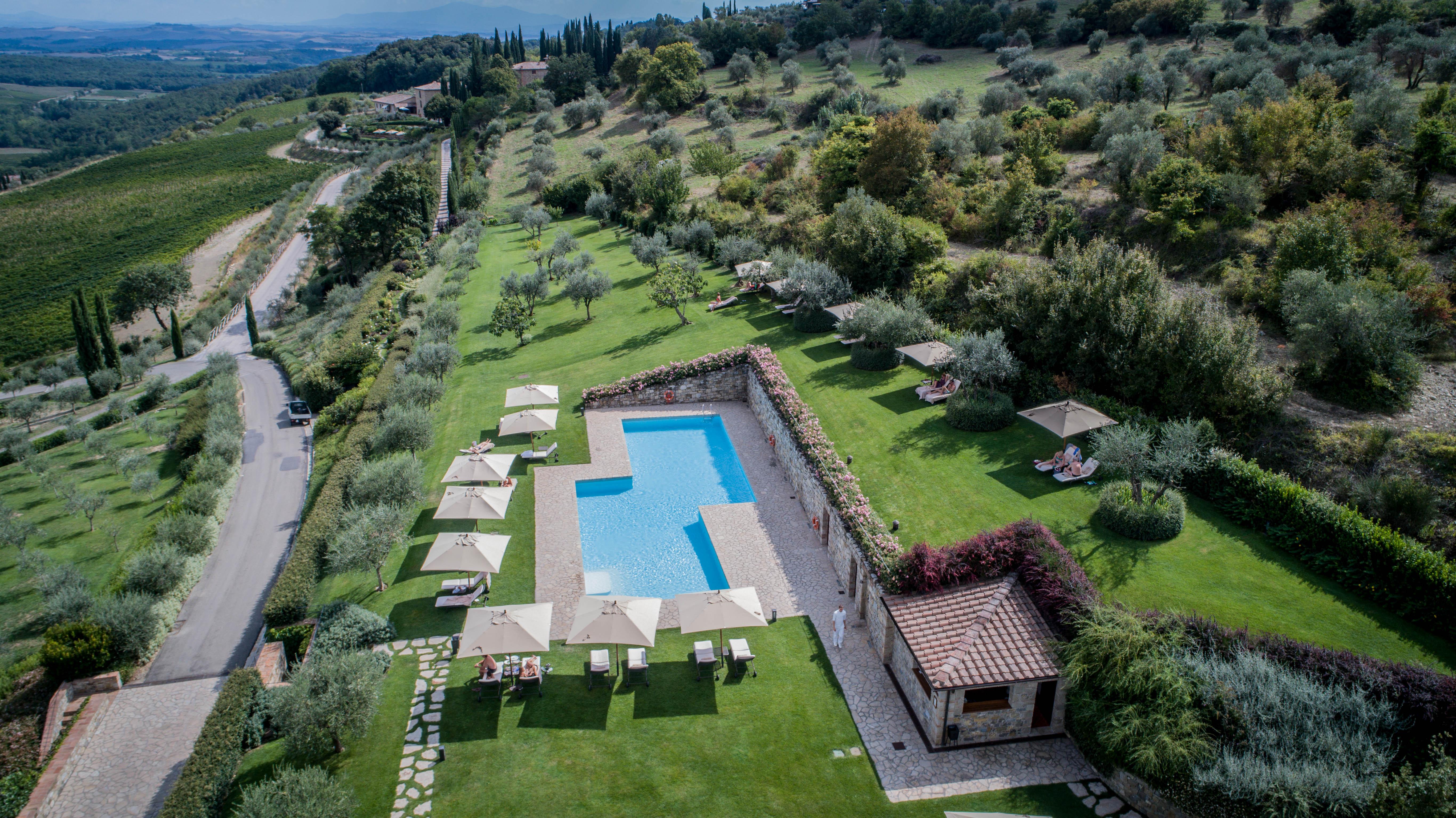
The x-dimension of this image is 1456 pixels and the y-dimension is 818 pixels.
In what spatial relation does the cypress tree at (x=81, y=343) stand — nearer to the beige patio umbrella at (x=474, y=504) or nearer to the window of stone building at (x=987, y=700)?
the beige patio umbrella at (x=474, y=504)

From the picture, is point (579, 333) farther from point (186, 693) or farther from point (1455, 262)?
point (1455, 262)

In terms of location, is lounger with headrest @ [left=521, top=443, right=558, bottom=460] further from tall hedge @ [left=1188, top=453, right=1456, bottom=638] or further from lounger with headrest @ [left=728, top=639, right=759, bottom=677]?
tall hedge @ [left=1188, top=453, right=1456, bottom=638]

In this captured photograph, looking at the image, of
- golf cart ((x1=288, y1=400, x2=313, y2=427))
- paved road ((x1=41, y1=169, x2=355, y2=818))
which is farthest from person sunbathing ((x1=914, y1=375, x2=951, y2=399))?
golf cart ((x1=288, y1=400, x2=313, y2=427))

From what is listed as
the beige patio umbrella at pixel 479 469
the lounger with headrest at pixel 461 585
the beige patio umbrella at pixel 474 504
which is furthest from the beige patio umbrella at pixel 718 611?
the beige patio umbrella at pixel 479 469

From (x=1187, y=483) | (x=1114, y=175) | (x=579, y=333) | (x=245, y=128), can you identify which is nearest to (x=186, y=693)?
(x=579, y=333)

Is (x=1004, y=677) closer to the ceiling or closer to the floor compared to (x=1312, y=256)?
closer to the floor

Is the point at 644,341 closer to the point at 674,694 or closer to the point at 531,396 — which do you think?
the point at 531,396

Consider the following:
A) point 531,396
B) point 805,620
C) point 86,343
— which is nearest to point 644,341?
point 531,396
